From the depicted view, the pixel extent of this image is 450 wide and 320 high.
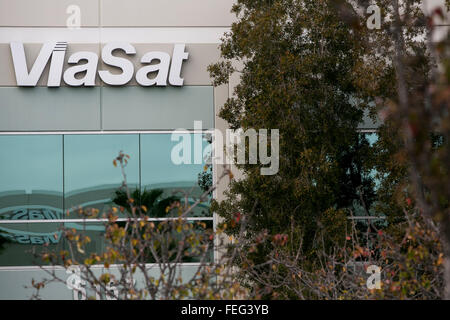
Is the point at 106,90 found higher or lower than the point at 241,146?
higher

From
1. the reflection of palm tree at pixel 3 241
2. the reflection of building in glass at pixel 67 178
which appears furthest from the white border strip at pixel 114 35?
the reflection of palm tree at pixel 3 241

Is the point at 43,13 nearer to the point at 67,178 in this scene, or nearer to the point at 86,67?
the point at 86,67

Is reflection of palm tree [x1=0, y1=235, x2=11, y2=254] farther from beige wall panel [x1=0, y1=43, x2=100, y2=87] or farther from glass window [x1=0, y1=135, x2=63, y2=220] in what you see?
beige wall panel [x1=0, y1=43, x2=100, y2=87]

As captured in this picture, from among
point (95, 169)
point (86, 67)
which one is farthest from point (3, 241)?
point (86, 67)

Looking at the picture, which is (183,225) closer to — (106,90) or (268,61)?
(268,61)

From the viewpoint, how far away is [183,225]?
4633mm

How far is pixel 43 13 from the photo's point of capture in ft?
40.0

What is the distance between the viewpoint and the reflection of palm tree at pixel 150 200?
39.4 ft

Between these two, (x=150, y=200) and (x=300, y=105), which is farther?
(x=150, y=200)

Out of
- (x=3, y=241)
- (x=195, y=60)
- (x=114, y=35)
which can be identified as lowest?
(x=3, y=241)

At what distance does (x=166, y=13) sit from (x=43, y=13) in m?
2.29

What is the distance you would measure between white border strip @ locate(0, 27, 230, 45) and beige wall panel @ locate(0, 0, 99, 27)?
112 mm
